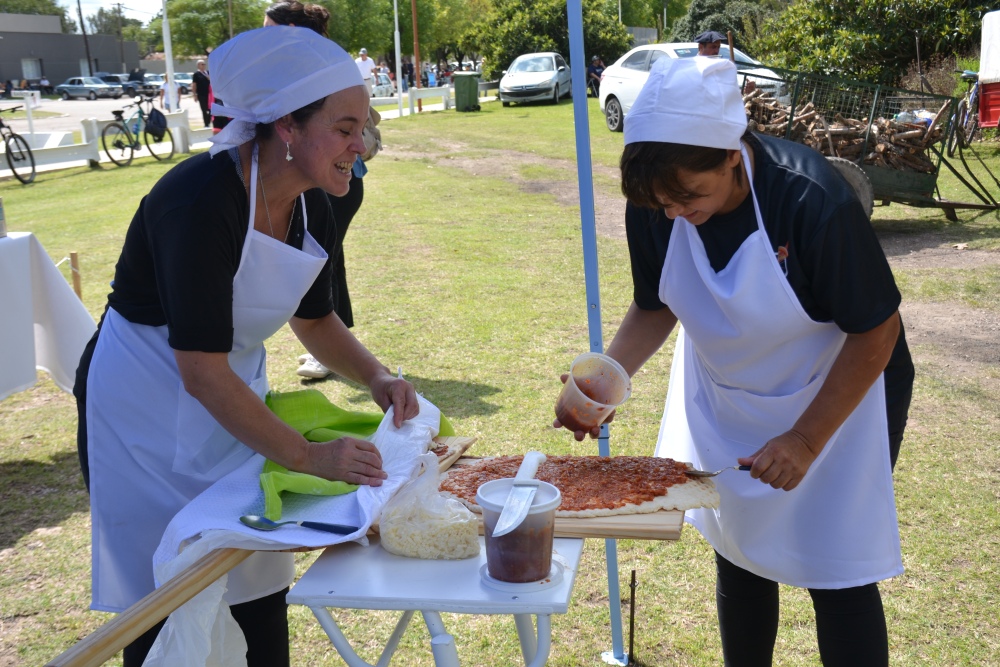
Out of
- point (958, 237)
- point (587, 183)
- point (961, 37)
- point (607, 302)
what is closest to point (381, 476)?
point (587, 183)

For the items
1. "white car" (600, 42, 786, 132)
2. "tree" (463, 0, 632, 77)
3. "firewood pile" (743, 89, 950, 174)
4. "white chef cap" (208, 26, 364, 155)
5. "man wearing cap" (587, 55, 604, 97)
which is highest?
"tree" (463, 0, 632, 77)

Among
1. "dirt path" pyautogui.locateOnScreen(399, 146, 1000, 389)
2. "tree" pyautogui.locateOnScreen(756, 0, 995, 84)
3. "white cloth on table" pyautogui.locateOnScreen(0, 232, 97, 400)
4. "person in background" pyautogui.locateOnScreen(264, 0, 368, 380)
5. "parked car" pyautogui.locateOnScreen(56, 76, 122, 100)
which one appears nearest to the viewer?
"person in background" pyautogui.locateOnScreen(264, 0, 368, 380)

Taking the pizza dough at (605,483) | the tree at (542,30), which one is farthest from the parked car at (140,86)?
the pizza dough at (605,483)

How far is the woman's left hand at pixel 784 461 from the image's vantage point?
1789mm

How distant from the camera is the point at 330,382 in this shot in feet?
17.5

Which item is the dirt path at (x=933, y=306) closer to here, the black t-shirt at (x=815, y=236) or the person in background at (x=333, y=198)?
the person in background at (x=333, y=198)

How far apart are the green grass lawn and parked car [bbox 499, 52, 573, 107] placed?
13262mm

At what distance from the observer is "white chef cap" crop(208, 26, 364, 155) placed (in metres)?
1.67

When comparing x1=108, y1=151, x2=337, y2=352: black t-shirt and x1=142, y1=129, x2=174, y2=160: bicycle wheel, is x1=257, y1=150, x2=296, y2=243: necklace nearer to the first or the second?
x1=108, y1=151, x2=337, y2=352: black t-shirt

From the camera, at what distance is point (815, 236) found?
1718 millimetres

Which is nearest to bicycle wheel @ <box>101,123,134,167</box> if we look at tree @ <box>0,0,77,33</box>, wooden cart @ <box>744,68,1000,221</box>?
wooden cart @ <box>744,68,1000,221</box>

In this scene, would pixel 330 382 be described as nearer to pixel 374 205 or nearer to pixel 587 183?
pixel 587 183

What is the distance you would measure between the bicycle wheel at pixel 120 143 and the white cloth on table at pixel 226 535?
14877mm

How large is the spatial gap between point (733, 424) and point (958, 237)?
757 centimetres
